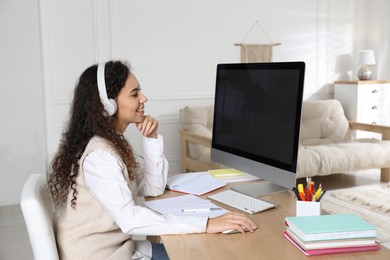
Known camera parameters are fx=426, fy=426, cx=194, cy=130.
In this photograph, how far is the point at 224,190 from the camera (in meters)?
1.73

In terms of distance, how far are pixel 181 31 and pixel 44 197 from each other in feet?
11.4

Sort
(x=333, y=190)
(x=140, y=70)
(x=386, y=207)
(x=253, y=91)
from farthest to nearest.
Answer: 1. (x=140, y=70)
2. (x=333, y=190)
3. (x=386, y=207)
4. (x=253, y=91)

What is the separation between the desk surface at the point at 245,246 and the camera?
1.10 m

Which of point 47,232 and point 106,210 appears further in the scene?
point 106,210

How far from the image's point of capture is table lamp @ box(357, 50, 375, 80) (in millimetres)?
5102

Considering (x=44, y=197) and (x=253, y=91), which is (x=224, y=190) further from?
(x=44, y=197)

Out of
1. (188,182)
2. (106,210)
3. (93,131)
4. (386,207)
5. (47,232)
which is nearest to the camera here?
(47,232)

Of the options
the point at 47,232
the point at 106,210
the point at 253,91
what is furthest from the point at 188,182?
the point at 47,232

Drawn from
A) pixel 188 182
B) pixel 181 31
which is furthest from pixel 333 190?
pixel 188 182

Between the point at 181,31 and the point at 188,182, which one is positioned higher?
the point at 181,31

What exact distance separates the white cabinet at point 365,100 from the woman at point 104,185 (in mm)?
3985

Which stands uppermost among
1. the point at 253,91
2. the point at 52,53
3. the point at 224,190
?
the point at 52,53

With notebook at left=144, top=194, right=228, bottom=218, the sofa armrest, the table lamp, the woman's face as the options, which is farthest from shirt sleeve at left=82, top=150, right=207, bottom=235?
the table lamp

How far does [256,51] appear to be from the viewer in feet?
15.9
